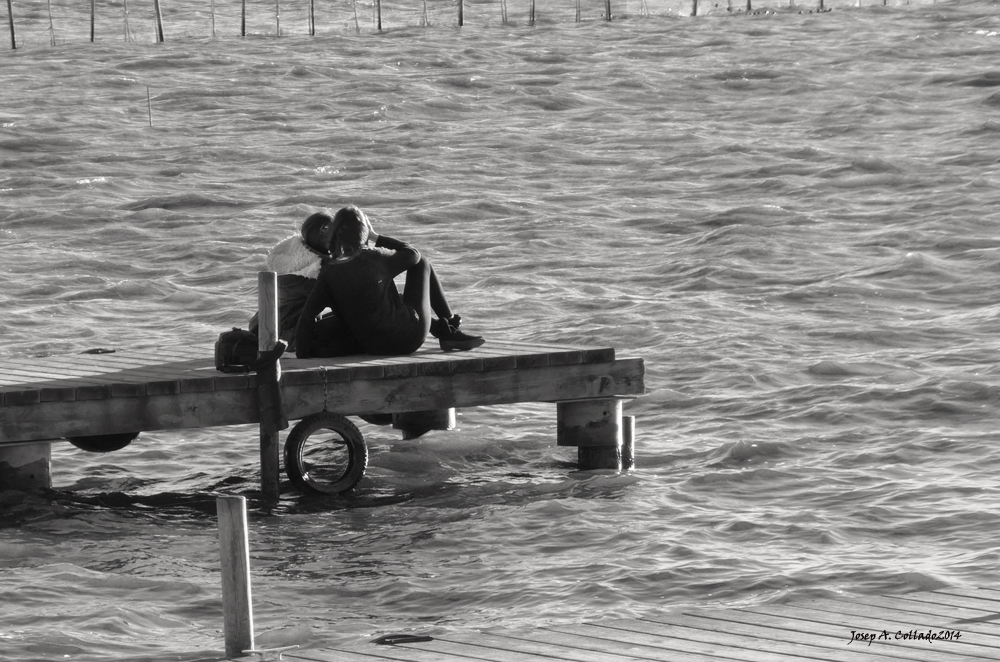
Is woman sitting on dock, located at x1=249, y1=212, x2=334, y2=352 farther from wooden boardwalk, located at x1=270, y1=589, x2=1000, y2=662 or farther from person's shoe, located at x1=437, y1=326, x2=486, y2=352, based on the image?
wooden boardwalk, located at x1=270, y1=589, x2=1000, y2=662

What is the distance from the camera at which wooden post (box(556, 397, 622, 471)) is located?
38.5ft

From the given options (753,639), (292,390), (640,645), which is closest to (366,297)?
(292,390)

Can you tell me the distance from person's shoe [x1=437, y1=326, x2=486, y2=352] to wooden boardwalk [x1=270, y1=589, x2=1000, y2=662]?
4.07 metres

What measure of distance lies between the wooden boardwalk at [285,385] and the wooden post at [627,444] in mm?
563

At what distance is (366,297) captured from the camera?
35.9 feet

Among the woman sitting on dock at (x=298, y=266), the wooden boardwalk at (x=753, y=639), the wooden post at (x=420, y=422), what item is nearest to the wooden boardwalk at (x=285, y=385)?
the woman sitting on dock at (x=298, y=266)

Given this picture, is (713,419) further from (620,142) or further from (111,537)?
(620,142)

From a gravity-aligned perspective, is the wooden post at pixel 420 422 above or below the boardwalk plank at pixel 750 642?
below

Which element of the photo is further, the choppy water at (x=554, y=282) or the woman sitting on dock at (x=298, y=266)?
the woman sitting on dock at (x=298, y=266)

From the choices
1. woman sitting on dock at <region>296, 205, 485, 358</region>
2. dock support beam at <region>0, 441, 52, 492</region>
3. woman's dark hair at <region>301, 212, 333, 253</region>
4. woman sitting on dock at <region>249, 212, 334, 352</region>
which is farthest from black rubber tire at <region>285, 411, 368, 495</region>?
dock support beam at <region>0, 441, 52, 492</region>

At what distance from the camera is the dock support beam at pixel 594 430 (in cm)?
1174

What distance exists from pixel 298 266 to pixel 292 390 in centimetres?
105

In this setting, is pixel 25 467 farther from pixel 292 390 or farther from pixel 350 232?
pixel 350 232

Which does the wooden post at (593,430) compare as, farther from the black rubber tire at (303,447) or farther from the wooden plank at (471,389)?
the black rubber tire at (303,447)
